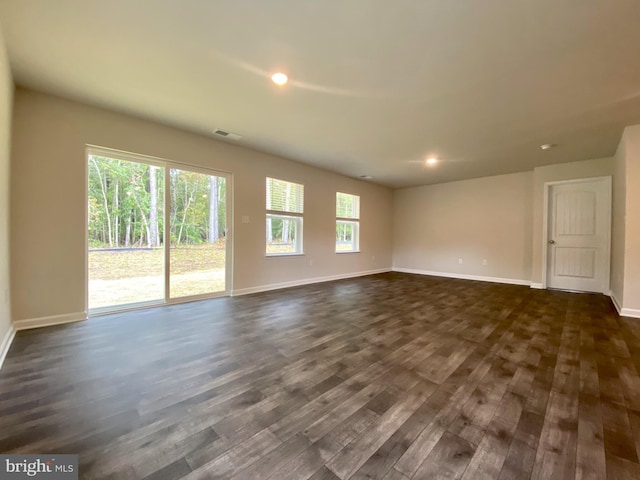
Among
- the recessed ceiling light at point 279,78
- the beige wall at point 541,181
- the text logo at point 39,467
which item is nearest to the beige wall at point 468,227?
the beige wall at point 541,181

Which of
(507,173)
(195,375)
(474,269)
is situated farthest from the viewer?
(474,269)

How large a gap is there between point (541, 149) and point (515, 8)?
11.7 feet

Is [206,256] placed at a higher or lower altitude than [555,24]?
lower

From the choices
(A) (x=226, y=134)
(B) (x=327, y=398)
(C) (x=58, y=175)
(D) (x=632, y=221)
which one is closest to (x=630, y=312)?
(D) (x=632, y=221)

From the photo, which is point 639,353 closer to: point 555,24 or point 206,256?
point 555,24

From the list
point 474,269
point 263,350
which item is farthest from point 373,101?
point 474,269

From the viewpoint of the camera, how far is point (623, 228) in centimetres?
365

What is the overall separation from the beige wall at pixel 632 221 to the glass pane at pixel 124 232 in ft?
20.4

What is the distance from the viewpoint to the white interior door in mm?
4855

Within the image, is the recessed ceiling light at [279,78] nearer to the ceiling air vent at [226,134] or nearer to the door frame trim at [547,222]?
the ceiling air vent at [226,134]

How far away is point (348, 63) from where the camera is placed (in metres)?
2.25

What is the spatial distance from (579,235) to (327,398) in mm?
5977

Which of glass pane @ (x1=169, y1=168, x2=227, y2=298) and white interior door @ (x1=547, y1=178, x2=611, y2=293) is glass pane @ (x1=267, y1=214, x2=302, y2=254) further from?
white interior door @ (x1=547, y1=178, x2=611, y2=293)

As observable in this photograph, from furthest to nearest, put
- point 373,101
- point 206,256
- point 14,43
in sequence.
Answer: point 206,256 → point 373,101 → point 14,43
